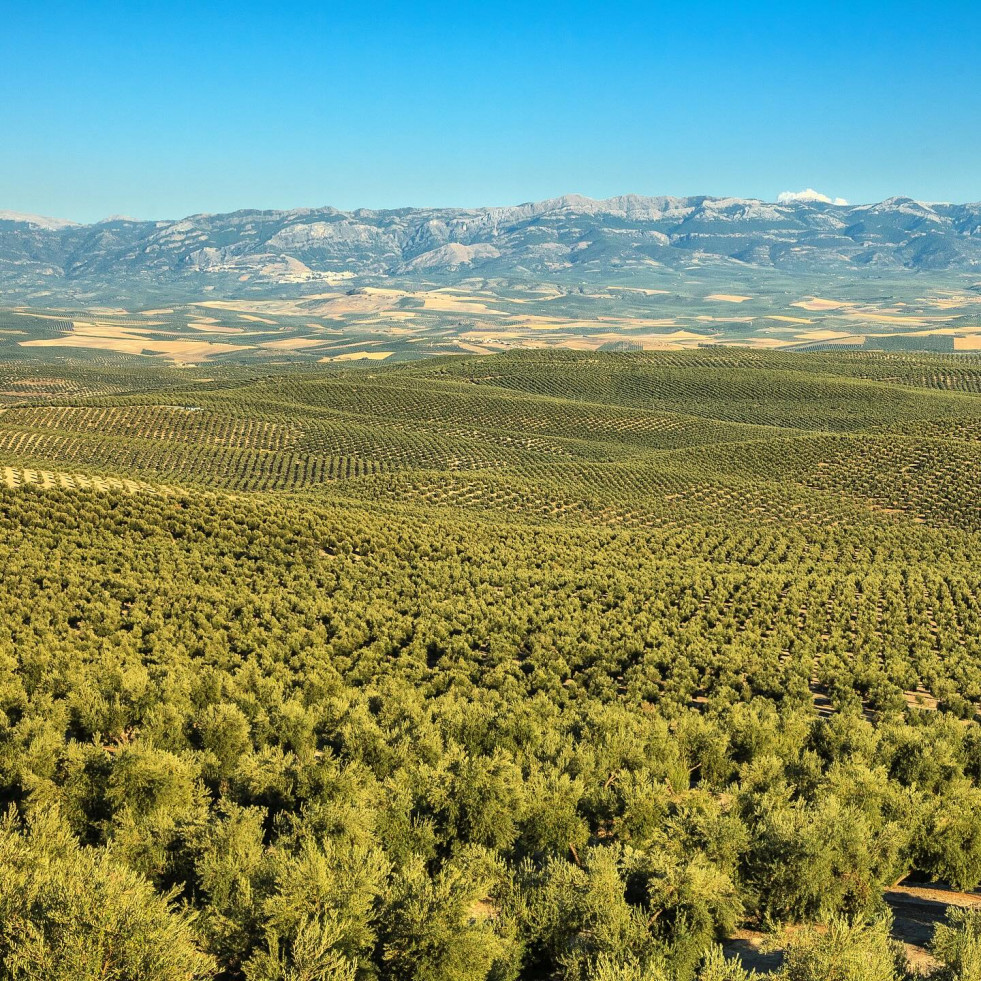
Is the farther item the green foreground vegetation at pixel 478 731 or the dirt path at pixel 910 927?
the dirt path at pixel 910 927

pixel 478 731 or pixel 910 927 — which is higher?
pixel 478 731

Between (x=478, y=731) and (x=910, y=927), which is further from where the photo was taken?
(x=478, y=731)

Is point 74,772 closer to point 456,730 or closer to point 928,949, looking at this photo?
point 456,730

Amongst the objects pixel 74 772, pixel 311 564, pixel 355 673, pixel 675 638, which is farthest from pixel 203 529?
pixel 74 772

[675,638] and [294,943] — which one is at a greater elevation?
[294,943]

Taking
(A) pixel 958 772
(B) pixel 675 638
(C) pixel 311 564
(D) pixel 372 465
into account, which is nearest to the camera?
(A) pixel 958 772

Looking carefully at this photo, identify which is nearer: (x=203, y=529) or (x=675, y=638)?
(x=675, y=638)

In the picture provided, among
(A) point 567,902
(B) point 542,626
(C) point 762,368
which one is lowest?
(B) point 542,626

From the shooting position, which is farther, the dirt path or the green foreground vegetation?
the dirt path
